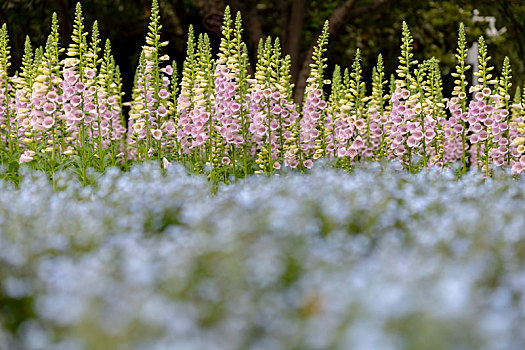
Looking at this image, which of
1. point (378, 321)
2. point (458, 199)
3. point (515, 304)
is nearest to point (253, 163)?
point (458, 199)

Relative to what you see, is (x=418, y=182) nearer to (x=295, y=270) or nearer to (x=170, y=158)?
(x=295, y=270)

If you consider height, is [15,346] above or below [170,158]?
below

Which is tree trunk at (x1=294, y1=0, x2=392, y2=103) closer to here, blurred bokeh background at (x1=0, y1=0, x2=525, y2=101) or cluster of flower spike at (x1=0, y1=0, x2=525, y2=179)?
blurred bokeh background at (x1=0, y1=0, x2=525, y2=101)

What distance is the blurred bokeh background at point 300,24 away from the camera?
11125 mm

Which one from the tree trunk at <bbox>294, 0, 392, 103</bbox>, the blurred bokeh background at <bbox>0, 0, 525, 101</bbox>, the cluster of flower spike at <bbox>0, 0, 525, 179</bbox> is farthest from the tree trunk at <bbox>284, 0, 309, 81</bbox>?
the cluster of flower spike at <bbox>0, 0, 525, 179</bbox>

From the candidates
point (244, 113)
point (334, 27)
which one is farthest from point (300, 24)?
point (244, 113)

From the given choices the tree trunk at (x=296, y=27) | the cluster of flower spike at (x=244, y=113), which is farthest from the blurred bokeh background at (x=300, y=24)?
the cluster of flower spike at (x=244, y=113)

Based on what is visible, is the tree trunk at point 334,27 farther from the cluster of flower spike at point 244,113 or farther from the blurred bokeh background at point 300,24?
the cluster of flower spike at point 244,113

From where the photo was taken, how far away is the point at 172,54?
1474 centimetres

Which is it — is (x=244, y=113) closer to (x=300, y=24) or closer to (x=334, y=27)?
(x=334, y=27)

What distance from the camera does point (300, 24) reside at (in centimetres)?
1118

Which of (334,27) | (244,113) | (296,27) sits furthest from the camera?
(296,27)

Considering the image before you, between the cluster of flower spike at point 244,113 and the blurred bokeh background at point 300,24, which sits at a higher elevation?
the blurred bokeh background at point 300,24

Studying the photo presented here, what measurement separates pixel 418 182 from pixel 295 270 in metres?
1.68
